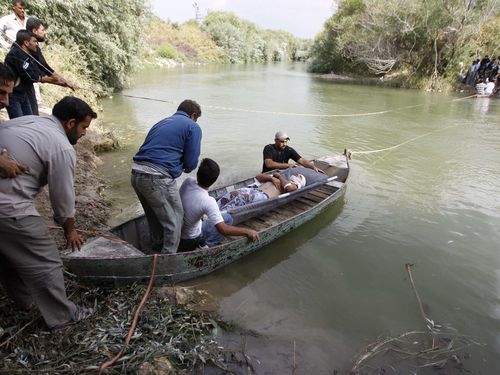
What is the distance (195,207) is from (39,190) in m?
1.80

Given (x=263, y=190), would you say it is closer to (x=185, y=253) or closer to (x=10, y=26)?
(x=185, y=253)

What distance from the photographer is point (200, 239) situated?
14.9 feet

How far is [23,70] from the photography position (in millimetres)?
4867

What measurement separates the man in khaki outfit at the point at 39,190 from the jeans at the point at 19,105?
2880 mm

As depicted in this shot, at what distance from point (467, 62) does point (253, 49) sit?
48032 millimetres

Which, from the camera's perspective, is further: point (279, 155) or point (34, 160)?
point (279, 155)

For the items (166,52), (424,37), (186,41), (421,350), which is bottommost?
(421,350)

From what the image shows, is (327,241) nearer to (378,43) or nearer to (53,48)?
(53,48)

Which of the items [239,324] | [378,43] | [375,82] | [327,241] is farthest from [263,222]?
[375,82]

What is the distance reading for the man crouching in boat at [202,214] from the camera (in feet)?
13.0

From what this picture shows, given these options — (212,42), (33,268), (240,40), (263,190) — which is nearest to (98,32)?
(263,190)

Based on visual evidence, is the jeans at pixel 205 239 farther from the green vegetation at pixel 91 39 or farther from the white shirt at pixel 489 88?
the white shirt at pixel 489 88

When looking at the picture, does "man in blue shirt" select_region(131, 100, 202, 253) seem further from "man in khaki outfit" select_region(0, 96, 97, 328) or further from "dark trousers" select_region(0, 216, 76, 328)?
"dark trousers" select_region(0, 216, 76, 328)

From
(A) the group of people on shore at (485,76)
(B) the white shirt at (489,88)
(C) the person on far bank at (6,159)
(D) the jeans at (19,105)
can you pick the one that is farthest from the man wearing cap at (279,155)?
(B) the white shirt at (489,88)
